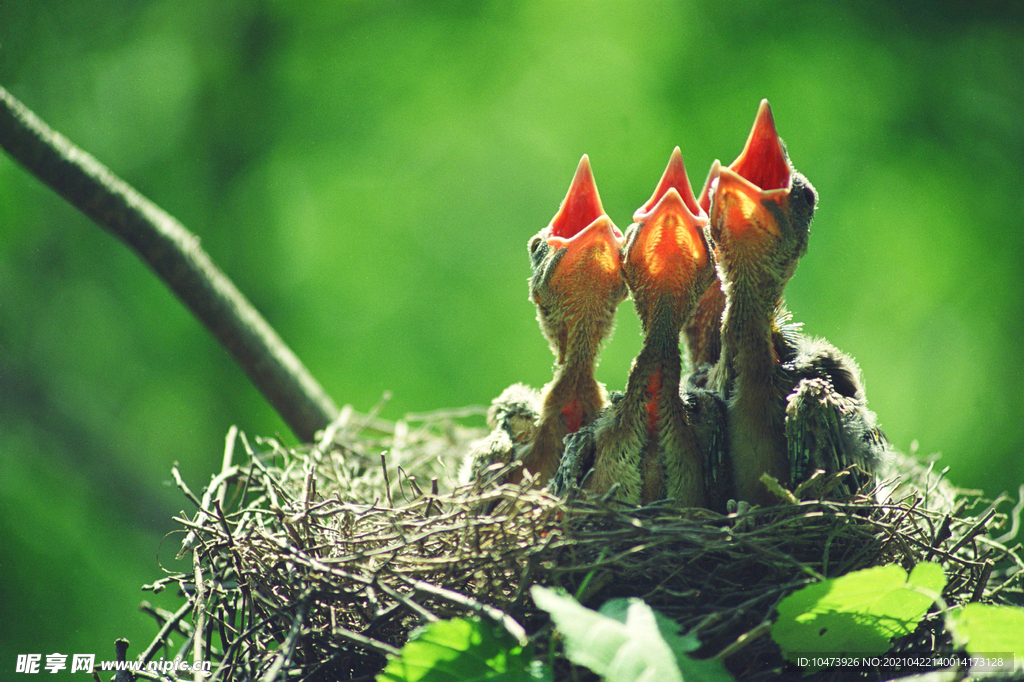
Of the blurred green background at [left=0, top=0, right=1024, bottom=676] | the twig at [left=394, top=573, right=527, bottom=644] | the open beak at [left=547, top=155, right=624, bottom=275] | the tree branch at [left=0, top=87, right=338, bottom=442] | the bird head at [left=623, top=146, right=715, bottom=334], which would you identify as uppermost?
the blurred green background at [left=0, top=0, right=1024, bottom=676]

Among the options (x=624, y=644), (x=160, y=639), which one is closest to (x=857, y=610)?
(x=624, y=644)

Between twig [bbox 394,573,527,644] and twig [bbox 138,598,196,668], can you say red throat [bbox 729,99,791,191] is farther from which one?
twig [bbox 138,598,196,668]

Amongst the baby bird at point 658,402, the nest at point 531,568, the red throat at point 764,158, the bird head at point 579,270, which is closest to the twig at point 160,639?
the nest at point 531,568

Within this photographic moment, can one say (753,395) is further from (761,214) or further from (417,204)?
(417,204)

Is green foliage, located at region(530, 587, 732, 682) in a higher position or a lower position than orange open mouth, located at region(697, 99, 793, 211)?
lower

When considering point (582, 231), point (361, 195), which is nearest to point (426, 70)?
point (361, 195)

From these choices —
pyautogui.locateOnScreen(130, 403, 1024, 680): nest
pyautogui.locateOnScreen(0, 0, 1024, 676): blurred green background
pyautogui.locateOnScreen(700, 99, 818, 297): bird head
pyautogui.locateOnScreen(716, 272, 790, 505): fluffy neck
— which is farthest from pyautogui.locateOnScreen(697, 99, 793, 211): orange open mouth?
pyautogui.locateOnScreen(0, 0, 1024, 676): blurred green background
